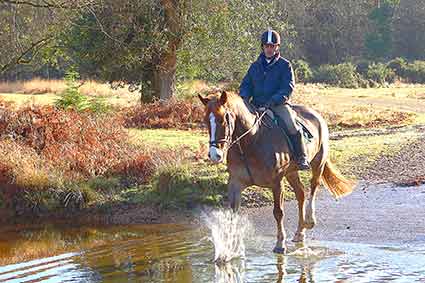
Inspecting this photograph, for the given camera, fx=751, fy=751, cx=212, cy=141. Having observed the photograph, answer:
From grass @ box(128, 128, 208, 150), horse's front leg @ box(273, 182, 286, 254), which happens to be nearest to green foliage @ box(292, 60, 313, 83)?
grass @ box(128, 128, 208, 150)

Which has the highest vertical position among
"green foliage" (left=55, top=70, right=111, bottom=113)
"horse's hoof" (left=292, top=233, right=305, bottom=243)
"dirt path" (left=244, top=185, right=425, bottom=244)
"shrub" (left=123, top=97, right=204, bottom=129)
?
"green foliage" (left=55, top=70, right=111, bottom=113)

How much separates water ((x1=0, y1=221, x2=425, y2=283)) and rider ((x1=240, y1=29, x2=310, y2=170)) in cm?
141

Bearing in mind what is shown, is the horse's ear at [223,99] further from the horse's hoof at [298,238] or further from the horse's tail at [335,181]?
the horse's tail at [335,181]

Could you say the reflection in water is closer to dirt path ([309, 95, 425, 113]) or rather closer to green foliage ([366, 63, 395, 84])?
dirt path ([309, 95, 425, 113])

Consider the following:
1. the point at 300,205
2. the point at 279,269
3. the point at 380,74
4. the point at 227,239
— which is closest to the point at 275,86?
the point at 300,205

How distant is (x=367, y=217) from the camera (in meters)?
13.0

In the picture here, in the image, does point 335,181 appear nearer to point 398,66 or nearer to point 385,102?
point 385,102

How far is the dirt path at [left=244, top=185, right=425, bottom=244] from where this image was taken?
1169 centimetres

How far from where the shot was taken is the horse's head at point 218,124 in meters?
8.90

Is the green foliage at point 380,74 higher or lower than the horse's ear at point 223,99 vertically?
lower

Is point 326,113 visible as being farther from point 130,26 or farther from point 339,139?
point 130,26

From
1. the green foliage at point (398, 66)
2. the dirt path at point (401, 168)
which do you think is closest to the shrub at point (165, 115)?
the dirt path at point (401, 168)

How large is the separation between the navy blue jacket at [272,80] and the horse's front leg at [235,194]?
1.27 metres

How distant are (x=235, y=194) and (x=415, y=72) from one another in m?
51.3
